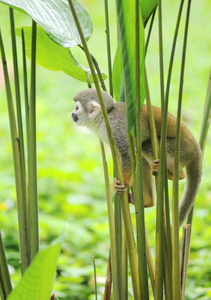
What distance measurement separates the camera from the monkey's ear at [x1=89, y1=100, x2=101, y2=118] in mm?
1309

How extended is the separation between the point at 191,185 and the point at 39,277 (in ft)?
2.48

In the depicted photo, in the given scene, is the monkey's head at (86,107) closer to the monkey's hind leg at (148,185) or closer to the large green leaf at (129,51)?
the monkey's hind leg at (148,185)

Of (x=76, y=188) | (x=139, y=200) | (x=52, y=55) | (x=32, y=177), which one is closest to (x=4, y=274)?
(x=32, y=177)

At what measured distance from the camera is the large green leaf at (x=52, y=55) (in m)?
1.03

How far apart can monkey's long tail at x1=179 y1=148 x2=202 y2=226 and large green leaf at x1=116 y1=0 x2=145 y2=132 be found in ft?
1.55

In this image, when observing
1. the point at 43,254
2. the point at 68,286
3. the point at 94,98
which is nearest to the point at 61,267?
the point at 68,286

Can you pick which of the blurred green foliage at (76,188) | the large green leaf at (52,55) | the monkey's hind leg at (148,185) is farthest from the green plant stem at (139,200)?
the monkey's hind leg at (148,185)

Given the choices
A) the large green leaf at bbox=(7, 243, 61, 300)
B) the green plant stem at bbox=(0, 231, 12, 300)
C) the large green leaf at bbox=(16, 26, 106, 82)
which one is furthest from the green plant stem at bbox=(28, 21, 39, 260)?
the large green leaf at bbox=(7, 243, 61, 300)

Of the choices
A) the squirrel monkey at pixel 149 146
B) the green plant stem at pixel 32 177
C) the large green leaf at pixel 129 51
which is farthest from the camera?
the squirrel monkey at pixel 149 146

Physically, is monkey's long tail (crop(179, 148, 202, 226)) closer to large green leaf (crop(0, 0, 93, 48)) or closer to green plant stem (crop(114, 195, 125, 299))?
green plant stem (crop(114, 195, 125, 299))

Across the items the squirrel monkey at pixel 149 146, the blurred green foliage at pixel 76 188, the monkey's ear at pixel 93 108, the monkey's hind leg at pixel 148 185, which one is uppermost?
the monkey's ear at pixel 93 108

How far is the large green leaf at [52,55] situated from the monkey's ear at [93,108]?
0.69 feet

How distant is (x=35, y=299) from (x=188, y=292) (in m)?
1.21

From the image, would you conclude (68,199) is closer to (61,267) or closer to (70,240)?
(70,240)
